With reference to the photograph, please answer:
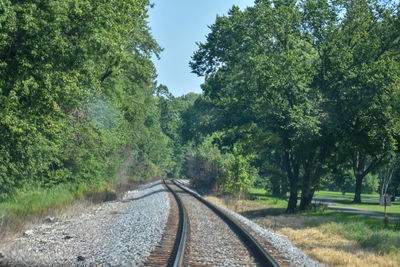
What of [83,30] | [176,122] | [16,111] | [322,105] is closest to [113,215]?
[16,111]

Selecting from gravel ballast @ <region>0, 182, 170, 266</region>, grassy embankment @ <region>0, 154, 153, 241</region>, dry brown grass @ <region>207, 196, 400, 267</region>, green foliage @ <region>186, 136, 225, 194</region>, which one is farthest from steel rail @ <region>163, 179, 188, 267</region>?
green foliage @ <region>186, 136, 225, 194</region>

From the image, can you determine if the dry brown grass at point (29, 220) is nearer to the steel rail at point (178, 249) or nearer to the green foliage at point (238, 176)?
the steel rail at point (178, 249)

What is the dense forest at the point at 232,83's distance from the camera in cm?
1180

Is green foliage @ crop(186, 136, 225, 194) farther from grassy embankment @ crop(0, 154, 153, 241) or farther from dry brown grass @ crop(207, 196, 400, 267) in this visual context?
dry brown grass @ crop(207, 196, 400, 267)

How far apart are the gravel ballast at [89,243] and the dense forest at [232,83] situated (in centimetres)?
295

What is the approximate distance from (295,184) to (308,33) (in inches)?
375

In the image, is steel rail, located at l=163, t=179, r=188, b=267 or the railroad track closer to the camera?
steel rail, located at l=163, t=179, r=188, b=267

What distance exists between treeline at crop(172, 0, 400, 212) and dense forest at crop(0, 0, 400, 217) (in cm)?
7

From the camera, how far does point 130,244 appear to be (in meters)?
10.1

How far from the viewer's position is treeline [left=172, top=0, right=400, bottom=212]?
20.0 metres

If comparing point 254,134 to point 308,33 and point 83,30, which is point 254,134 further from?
point 83,30

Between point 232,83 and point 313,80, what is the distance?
676 cm

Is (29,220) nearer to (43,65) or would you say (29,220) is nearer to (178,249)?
(43,65)

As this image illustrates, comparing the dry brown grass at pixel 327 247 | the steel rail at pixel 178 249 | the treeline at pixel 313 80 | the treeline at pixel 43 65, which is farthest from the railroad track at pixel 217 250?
the treeline at pixel 313 80
